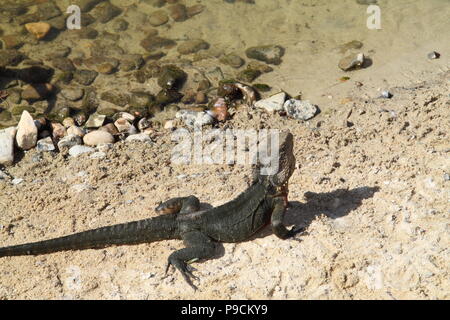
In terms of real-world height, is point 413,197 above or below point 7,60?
above

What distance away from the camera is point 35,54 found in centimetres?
968

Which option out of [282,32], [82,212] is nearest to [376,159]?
[82,212]

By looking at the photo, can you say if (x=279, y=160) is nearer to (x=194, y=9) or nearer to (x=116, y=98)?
(x=116, y=98)

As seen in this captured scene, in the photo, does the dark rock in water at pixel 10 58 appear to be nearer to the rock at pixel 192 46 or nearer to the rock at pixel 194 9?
the rock at pixel 192 46

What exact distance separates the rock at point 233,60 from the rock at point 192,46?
0.45m

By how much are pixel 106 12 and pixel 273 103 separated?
4.03 m

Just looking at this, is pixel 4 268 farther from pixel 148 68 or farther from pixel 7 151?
pixel 148 68

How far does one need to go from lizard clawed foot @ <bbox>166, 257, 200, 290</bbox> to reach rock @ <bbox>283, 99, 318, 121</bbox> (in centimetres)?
314

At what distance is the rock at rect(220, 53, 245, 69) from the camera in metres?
9.30

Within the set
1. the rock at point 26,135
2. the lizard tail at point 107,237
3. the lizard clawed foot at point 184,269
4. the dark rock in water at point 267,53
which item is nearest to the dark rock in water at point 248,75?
the dark rock in water at point 267,53

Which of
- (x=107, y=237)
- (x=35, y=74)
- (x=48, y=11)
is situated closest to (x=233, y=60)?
(x=35, y=74)

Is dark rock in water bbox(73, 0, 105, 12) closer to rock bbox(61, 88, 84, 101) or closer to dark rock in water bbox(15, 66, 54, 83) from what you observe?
dark rock in water bbox(15, 66, 54, 83)

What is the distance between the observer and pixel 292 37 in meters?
9.73

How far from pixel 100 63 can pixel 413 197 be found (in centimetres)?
568
